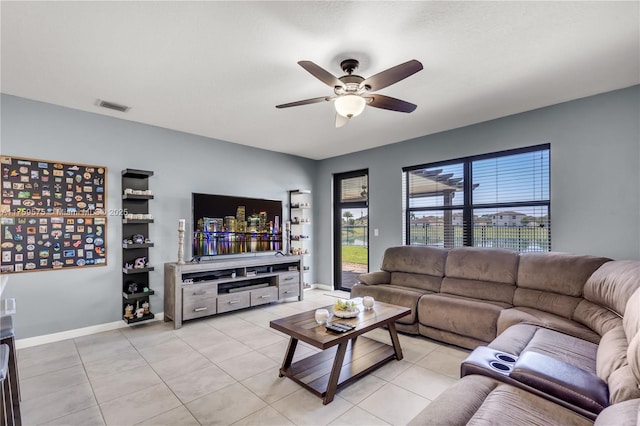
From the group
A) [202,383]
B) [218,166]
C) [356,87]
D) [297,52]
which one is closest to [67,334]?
[202,383]

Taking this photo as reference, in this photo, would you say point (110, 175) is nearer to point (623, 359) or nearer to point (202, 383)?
point (202, 383)

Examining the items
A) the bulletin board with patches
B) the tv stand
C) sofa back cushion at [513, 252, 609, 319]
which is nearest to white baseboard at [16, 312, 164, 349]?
the tv stand

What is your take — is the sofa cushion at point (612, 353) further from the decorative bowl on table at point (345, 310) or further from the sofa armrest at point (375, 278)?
the sofa armrest at point (375, 278)

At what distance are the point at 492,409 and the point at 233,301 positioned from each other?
353 cm

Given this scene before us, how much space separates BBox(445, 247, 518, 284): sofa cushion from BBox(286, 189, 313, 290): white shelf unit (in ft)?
8.53


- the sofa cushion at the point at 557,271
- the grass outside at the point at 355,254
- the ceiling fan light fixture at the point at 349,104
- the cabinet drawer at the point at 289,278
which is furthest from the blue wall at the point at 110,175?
the sofa cushion at the point at 557,271

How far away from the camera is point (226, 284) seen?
4418 millimetres

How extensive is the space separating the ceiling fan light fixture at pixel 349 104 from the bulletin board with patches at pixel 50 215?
3.06 meters

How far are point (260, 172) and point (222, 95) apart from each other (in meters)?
2.18

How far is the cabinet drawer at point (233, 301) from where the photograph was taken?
4.19 m

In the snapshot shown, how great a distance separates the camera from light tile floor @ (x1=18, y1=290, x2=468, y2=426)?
2.07 metres

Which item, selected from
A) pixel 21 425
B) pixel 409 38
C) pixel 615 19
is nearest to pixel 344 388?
pixel 21 425

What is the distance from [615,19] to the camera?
6.54 feet

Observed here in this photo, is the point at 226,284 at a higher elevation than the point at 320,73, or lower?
lower
